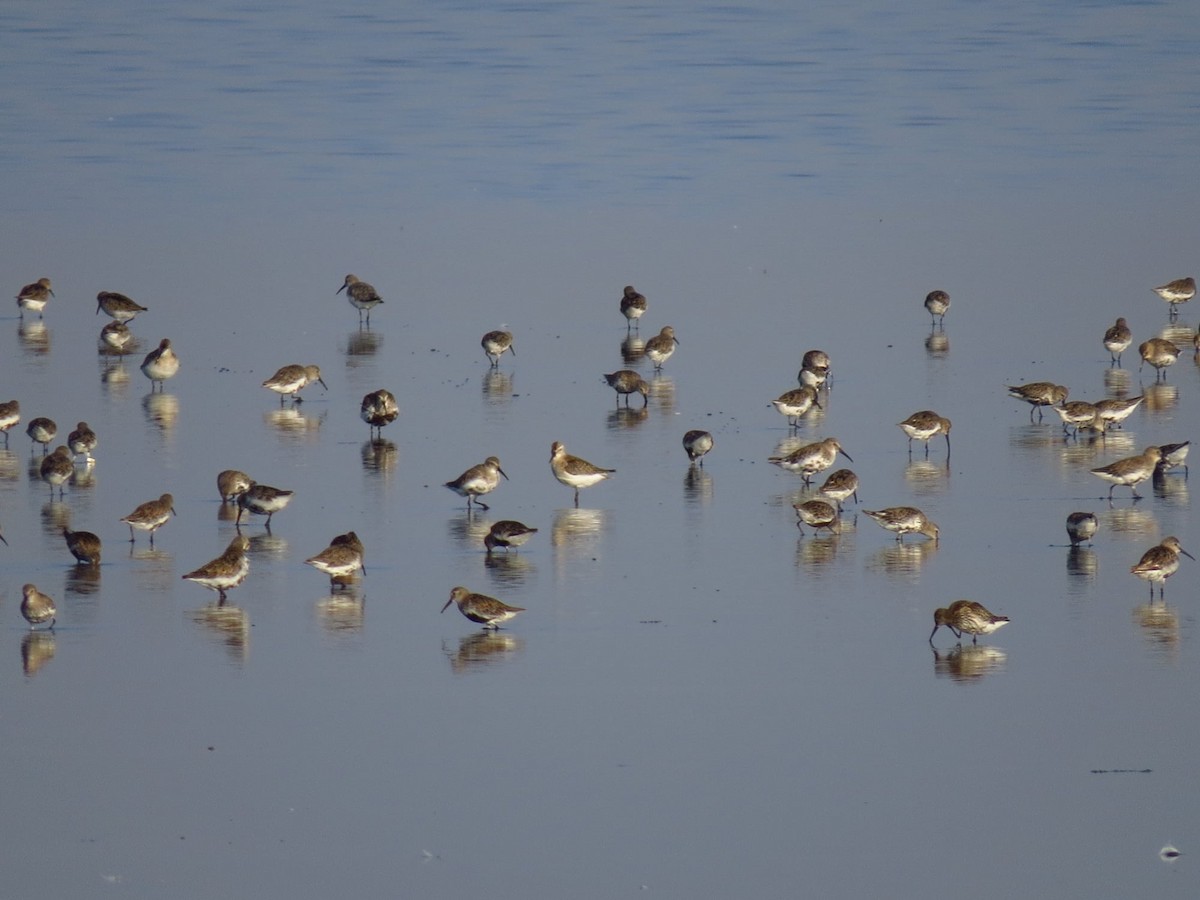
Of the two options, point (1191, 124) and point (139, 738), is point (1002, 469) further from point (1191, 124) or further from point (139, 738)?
point (1191, 124)

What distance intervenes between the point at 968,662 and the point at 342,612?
4444 millimetres

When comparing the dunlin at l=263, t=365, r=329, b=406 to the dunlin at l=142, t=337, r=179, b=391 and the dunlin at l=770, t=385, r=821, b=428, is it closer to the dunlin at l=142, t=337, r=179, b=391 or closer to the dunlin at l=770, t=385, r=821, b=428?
the dunlin at l=142, t=337, r=179, b=391

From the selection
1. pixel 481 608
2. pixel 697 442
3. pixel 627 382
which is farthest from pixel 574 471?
pixel 627 382

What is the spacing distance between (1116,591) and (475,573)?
4818mm

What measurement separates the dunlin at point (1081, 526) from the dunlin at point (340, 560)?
559cm

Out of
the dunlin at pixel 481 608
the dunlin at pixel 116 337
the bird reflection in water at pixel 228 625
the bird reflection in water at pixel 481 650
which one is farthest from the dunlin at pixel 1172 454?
the dunlin at pixel 116 337

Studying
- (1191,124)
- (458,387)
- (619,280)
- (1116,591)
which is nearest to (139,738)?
(1116,591)

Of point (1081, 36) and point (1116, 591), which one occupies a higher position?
point (1081, 36)

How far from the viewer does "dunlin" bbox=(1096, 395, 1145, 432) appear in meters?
21.1

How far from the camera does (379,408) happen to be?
2131cm

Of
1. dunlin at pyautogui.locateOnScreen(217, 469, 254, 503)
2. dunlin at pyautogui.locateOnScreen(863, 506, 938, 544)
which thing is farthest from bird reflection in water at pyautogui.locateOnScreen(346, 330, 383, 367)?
dunlin at pyautogui.locateOnScreen(863, 506, 938, 544)

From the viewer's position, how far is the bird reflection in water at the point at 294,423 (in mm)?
21484

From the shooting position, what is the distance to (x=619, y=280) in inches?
1220

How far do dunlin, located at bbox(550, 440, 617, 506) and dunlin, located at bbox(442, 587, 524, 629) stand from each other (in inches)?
153
